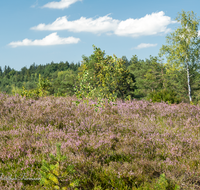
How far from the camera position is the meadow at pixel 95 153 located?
280 centimetres

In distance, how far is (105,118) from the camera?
5.52m

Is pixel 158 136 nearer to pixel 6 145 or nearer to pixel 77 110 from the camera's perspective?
pixel 77 110

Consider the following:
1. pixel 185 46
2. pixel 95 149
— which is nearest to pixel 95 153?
pixel 95 149

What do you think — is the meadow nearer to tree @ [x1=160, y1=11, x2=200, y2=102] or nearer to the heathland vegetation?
the heathland vegetation

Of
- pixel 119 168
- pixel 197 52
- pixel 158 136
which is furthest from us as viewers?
pixel 197 52

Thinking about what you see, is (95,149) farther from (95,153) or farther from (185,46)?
(185,46)

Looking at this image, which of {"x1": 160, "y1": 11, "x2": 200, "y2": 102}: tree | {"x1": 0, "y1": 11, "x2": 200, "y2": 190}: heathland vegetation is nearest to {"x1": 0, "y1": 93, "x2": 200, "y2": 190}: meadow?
{"x1": 0, "y1": 11, "x2": 200, "y2": 190}: heathland vegetation

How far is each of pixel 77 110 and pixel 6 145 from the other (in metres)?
2.45

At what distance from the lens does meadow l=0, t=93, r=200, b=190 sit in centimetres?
280

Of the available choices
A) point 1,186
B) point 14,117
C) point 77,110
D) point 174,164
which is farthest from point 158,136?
point 14,117

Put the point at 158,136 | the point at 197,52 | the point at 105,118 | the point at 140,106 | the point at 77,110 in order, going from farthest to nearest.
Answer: the point at 197,52, the point at 140,106, the point at 77,110, the point at 105,118, the point at 158,136

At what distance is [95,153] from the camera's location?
3600 mm

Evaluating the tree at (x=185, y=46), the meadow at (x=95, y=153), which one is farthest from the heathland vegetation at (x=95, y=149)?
the tree at (x=185, y=46)

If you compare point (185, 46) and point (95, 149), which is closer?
point (95, 149)
